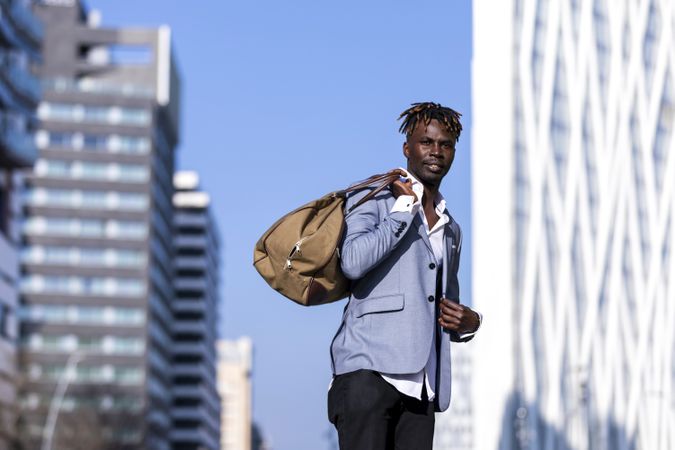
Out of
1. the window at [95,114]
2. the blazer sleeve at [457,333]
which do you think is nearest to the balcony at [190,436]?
the window at [95,114]

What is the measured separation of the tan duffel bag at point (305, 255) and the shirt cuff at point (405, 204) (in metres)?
0.19

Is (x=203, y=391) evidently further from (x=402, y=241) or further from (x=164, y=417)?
(x=402, y=241)

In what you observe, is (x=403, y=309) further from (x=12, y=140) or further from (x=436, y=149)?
(x=12, y=140)

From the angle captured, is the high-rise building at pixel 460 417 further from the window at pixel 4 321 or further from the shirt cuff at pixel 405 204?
the shirt cuff at pixel 405 204

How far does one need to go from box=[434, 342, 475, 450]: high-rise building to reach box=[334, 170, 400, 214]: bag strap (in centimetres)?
13006

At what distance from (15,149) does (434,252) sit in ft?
208

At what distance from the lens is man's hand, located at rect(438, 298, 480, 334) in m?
4.53

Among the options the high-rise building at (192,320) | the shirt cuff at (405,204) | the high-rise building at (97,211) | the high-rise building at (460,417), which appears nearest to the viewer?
the shirt cuff at (405,204)

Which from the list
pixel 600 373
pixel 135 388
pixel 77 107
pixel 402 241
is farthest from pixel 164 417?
pixel 402 241

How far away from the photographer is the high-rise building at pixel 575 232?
6488cm

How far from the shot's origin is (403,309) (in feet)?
14.5

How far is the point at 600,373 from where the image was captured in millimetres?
66688

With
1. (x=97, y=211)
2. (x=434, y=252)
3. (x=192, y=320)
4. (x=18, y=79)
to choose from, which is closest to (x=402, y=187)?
(x=434, y=252)

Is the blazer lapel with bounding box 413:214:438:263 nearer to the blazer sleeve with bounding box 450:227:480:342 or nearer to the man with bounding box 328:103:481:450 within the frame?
the man with bounding box 328:103:481:450
